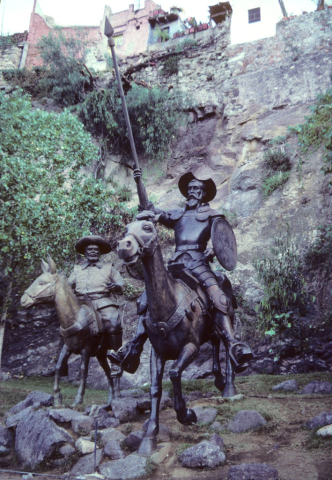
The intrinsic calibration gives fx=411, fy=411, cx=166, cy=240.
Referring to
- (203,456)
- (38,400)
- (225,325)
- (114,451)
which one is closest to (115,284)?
(38,400)

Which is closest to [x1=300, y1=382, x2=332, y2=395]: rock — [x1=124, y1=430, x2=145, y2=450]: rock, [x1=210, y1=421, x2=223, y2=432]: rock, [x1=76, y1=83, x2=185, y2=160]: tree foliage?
[x1=210, y1=421, x2=223, y2=432]: rock

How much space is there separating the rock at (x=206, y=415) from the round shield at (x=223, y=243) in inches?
75.0

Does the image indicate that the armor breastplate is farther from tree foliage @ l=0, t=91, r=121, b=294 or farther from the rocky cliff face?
the rocky cliff face

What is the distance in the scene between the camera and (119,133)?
1948cm

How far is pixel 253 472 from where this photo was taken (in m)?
3.27

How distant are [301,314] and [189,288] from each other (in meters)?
6.17

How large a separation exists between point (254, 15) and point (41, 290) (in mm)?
19149

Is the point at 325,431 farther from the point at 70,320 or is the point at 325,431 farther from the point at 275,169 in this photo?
the point at 275,169

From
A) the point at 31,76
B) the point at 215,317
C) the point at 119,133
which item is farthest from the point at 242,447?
the point at 31,76

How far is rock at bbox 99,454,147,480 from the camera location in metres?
3.78

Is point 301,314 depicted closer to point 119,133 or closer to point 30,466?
point 30,466

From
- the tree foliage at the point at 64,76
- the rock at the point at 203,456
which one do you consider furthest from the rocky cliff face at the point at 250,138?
the rock at the point at 203,456

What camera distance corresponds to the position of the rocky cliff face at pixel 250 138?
495 inches

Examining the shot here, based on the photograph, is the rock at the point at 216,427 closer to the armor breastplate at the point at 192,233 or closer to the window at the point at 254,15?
the armor breastplate at the point at 192,233
